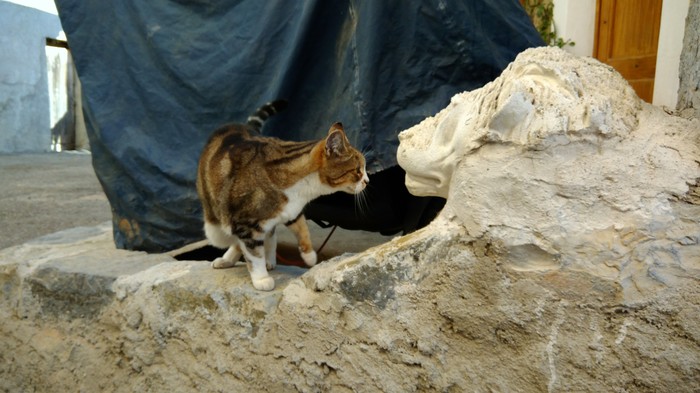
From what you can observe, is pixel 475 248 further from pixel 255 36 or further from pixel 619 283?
pixel 255 36

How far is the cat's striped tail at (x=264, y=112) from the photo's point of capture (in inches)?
→ 98.4

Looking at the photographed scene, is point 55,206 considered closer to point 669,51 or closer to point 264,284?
point 264,284

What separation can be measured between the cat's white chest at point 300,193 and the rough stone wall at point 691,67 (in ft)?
3.80

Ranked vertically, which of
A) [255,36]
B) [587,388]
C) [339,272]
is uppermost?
[255,36]

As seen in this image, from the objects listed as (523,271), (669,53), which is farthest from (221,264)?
(669,53)

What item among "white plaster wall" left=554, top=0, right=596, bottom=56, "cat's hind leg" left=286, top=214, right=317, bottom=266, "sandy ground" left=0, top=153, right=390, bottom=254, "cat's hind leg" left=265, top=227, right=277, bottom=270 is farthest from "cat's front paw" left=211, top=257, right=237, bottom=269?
"white plaster wall" left=554, top=0, right=596, bottom=56

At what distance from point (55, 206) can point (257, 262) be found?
4.06 metres

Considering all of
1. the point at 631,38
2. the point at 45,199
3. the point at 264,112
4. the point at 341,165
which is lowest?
the point at 45,199

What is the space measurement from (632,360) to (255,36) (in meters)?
1.97

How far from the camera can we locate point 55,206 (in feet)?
17.7

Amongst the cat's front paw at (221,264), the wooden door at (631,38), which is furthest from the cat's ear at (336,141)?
the wooden door at (631,38)

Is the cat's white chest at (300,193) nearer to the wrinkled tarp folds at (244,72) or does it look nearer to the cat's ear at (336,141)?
the cat's ear at (336,141)

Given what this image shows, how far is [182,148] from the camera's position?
2787 millimetres

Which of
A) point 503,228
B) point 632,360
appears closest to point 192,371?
point 503,228
